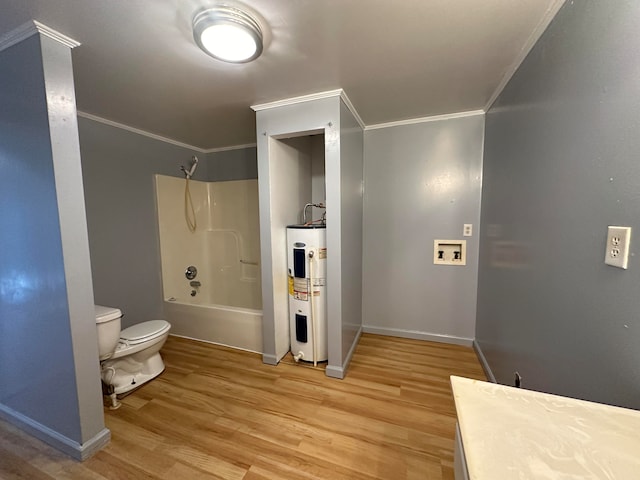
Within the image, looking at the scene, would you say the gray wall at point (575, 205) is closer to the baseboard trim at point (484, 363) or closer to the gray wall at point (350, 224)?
the baseboard trim at point (484, 363)

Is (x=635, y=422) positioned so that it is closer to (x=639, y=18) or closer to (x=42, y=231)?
(x=639, y=18)

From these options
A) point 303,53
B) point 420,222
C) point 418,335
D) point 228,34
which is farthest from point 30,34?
point 418,335

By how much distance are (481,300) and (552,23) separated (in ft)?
6.35

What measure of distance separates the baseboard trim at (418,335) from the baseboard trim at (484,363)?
0.11 metres

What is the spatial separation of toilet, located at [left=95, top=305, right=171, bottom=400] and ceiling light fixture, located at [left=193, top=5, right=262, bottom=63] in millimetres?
1687

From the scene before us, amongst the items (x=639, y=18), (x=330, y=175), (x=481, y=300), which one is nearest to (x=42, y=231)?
(x=330, y=175)

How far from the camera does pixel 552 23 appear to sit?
1161 mm

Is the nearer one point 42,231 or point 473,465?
point 473,465

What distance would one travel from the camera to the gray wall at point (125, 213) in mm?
2277

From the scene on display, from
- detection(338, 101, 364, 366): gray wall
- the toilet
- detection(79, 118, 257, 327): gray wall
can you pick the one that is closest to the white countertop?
detection(338, 101, 364, 366): gray wall

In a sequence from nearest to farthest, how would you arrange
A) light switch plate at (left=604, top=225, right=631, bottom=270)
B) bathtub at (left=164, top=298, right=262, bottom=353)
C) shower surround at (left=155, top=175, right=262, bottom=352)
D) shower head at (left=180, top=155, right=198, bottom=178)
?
light switch plate at (left=604, top=225, right=631, bottom=270) < bathtub at (left=164, top=298, right=262, bottom=353) < shower surround at (left=155, top=175, right=262, bottom=352) < shower head at (left=180, top=155, right=198, bottom=178)

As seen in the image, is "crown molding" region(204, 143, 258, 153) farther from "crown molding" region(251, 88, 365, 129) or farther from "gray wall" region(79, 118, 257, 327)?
"crown molding" region(251, 88, 365, 129)

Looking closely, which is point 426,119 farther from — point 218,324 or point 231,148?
point 218,324

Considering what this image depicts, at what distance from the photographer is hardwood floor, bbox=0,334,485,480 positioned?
1280 millimetres
